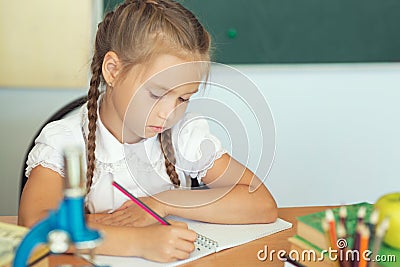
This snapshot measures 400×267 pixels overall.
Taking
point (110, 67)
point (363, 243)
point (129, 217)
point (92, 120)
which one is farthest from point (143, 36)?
point (363, 243)

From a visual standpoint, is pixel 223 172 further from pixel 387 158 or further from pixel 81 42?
pixel 387 158

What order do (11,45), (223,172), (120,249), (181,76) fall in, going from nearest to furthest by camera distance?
1. (120,249)
2. (181,76)
3. (223,172)
4. (11,45)

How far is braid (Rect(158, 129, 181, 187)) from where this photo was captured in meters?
1.54

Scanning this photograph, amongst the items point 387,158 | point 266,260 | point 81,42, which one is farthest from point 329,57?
point 266,260

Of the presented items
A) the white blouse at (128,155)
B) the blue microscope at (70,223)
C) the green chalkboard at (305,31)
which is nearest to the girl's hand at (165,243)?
the white blouse at (128,155)

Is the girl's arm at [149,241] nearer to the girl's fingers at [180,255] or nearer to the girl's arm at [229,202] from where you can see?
the girl's fingers at [180,255]

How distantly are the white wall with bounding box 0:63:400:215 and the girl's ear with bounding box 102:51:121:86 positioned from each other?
1.02 metres

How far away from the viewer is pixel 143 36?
139 centimetres

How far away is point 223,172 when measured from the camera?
1.53 meters

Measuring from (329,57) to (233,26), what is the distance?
1.27 feet

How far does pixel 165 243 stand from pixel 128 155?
0.39 meters

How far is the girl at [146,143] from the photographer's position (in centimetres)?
132

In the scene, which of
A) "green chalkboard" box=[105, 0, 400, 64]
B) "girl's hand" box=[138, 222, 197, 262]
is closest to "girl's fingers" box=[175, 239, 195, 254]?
"girl's hand" box=[138, 222, 197, 262]

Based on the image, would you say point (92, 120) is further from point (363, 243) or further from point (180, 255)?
point (363, 243)
